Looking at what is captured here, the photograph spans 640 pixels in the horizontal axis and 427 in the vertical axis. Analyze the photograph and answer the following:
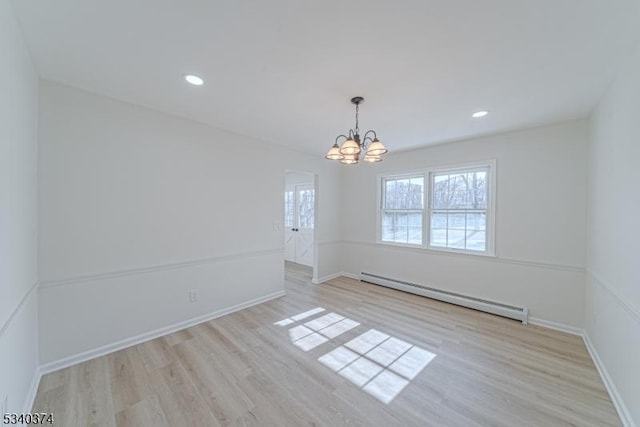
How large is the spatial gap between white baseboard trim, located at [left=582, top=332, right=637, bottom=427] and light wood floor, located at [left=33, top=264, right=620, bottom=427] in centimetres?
5

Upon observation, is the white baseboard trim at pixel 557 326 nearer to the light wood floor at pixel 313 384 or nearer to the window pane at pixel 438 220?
the light wood floor at pixel 313 384

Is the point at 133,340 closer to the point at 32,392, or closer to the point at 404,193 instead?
the point at 32,392

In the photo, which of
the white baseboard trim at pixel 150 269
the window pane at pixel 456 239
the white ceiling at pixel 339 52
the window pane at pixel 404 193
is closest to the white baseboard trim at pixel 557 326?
the window pane at pixel 456 239

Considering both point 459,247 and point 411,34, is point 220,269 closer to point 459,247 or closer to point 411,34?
point 411,34

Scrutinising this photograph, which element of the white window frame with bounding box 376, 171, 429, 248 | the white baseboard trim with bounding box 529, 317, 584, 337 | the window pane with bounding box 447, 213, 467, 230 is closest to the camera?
the white baseboard trim with bounding box 529, 317, 584, 337

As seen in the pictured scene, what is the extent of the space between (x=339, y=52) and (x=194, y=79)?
4.31 ft

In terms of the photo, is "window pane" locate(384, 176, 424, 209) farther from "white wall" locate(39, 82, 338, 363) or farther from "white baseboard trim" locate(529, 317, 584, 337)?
"white wall" locate(39, 82, 338, 363)

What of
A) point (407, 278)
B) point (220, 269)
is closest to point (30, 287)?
point (220, 269)

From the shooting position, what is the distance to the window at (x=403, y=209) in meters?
4.37

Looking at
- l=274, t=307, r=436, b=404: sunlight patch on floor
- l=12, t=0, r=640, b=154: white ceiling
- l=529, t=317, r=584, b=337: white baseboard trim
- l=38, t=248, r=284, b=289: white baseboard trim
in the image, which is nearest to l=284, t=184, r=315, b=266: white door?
l=38, t=248, r=284, b=289: white baseboard trim

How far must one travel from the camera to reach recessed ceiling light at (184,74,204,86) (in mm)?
2045

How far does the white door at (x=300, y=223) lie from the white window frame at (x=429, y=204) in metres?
2.01

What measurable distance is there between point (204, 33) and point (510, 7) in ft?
6.02

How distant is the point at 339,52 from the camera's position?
1.70 metres
